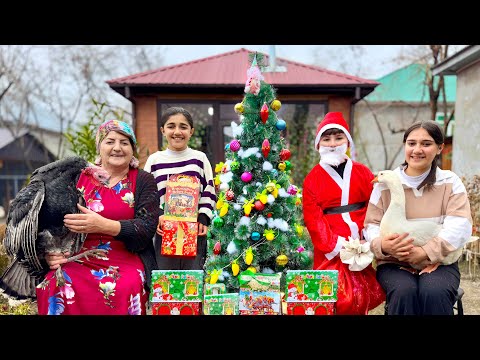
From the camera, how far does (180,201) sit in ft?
9.02

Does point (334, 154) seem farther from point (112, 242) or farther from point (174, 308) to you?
point (112, 242)

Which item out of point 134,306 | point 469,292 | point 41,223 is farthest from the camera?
point 469,292

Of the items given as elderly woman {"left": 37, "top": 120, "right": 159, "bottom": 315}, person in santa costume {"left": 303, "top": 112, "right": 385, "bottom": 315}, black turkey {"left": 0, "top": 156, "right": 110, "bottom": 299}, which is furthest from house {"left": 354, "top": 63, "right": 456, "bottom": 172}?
black turkey {"left": 0, "top": 156, "right": 110, "bottom": 299}

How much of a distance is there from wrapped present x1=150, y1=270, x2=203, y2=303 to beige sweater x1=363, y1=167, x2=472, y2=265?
1188mm

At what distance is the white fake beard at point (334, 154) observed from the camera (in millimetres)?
2680

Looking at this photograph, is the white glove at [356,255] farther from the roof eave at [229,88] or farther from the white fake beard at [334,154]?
the roof eave at [229,88]

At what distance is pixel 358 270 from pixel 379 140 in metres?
14.3

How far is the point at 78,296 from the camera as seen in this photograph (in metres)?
2.26

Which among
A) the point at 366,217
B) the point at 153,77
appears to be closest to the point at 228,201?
the point at 366,217

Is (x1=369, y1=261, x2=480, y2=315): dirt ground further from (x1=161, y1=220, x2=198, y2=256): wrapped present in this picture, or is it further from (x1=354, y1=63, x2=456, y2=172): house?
(x1=354, y1=63, x2=456, y2=172): house

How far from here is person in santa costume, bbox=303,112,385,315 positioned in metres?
2.55

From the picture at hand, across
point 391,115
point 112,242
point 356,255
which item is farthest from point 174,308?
point 391,115

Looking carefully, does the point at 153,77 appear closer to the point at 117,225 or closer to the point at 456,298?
the point at 117,225

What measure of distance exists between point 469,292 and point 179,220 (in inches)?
156
